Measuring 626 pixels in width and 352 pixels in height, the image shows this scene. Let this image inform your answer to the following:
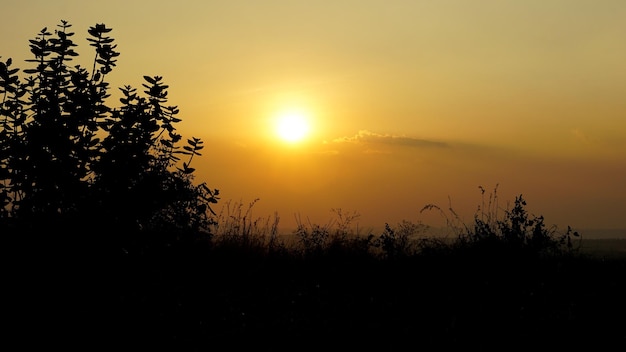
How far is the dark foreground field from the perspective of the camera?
23.6ft

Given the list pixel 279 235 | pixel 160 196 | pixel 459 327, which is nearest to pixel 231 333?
pixel 459 327

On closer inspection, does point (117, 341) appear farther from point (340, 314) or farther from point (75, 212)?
point (75, 212)

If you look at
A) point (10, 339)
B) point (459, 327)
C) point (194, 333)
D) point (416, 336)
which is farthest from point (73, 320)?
point (459, 327)

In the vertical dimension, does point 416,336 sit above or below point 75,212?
below

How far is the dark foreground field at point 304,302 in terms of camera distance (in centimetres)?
718

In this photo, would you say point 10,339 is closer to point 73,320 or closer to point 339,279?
point 73,320

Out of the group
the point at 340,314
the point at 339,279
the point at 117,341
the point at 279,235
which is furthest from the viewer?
the point at 279,235

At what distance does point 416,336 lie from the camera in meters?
7.23

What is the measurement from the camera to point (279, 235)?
14.6 meters

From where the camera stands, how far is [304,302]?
29.1 feet

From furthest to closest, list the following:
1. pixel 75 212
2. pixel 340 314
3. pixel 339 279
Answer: pixel 339 279 < pixel 75 212 < pixel 340 314

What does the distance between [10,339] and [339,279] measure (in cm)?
535

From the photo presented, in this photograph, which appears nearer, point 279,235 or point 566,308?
point 566,308

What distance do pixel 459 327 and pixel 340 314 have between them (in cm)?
145
